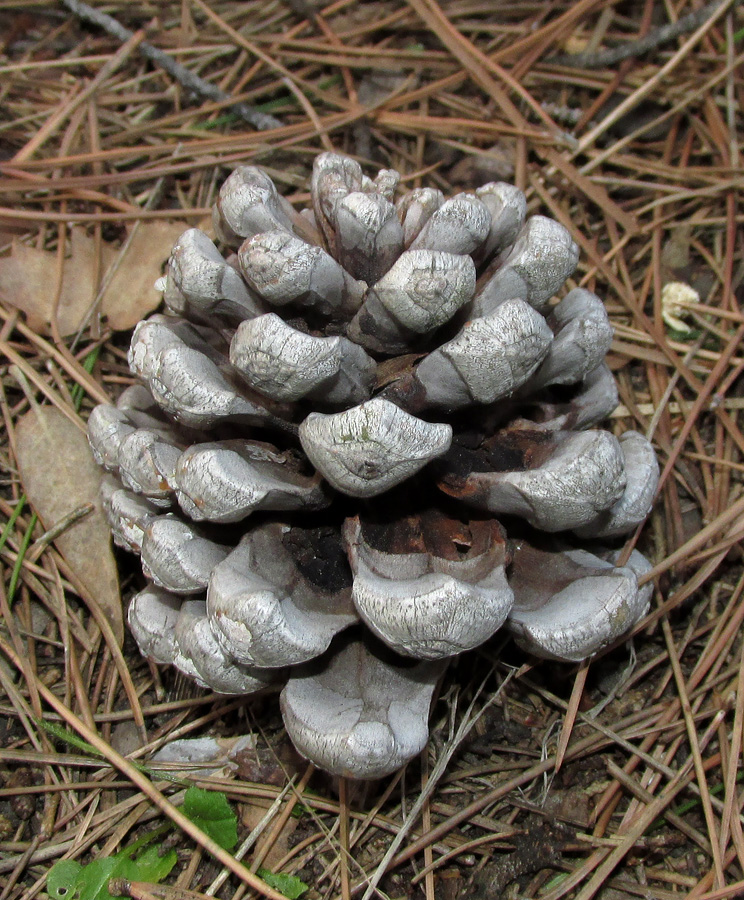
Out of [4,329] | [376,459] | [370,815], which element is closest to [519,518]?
[376,459]

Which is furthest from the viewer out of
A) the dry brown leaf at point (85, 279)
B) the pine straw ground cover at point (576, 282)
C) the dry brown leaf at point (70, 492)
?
the dry brown leaf at point (85, 279)

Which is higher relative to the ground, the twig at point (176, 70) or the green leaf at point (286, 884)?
the twig at point (176, 70)

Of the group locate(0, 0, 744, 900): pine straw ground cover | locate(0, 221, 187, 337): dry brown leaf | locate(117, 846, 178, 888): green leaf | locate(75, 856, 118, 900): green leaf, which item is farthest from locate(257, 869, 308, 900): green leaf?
locate(0, 221, 187, 337): dry brown leaf

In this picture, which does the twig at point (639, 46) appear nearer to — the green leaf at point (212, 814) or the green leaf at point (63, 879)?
the green leaf at point (212, 814)

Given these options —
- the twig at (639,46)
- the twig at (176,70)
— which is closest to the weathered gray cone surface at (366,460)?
the twig at (176,70)

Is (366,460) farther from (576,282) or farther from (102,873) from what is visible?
(576,282)

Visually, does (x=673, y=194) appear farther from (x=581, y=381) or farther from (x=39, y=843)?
(x=39, y=843)
